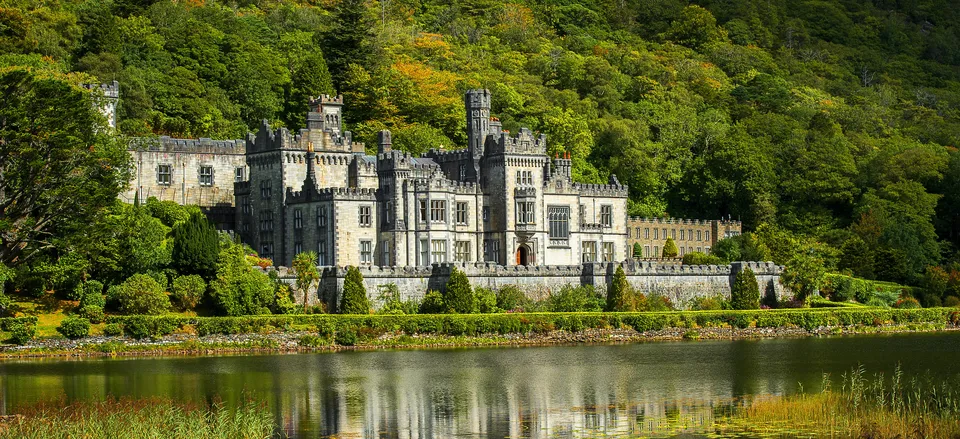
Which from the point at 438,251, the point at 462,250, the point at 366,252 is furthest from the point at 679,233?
the point at 366,252

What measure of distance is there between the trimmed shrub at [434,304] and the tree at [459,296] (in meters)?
0.27

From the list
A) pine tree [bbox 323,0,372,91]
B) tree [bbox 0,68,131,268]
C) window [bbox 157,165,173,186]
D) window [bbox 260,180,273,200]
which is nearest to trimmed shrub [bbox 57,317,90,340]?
tree [bbox 0,68,131,268]

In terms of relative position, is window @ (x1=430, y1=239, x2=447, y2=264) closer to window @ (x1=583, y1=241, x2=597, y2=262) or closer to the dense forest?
window @ (x1=583, y1=241, x2=597, y2=262)

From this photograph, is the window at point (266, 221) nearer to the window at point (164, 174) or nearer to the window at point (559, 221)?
the window at point (164, 174)

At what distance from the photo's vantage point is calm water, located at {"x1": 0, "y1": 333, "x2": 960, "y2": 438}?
4566cm

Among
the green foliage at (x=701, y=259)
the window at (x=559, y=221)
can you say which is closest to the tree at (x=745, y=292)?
the green foliage at (x=701, y=259)

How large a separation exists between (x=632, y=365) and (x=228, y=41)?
66849 mm

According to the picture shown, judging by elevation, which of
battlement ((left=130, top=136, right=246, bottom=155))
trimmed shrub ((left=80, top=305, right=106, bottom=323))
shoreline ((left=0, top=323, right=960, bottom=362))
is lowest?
shoreline ((left=0, top=323, right=960, bottom=362))

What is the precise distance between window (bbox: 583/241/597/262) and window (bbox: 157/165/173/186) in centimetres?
2609

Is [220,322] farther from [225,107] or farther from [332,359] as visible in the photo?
[225,107]

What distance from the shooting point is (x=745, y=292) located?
295ft

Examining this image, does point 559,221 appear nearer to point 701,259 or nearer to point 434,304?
point 701,259

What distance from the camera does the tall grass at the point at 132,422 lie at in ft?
126

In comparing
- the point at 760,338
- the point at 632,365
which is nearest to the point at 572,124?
the point at 760,338
